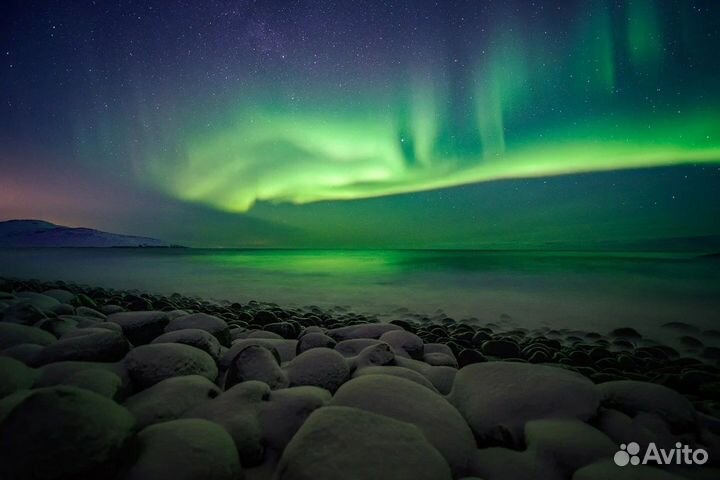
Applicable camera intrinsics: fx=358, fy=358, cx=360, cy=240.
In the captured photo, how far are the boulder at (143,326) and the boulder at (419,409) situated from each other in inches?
83.5

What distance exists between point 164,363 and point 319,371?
1.00m

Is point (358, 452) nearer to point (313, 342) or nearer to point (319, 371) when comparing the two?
point (319, 371)

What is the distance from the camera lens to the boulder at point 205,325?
11.2 feet

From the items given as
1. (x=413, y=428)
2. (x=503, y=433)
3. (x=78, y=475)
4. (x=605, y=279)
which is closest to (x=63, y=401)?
(x=78, y=475)

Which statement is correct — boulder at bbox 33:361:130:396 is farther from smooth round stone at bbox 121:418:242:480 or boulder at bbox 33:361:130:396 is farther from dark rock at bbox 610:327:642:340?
dark rock at bbox 610:327:642:340

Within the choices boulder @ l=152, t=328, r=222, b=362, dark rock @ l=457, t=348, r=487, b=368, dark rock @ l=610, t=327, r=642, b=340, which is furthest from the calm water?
boulder @ l=152, t=328, r=222, b=362

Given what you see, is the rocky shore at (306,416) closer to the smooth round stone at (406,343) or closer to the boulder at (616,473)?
the boulder at (616,473)

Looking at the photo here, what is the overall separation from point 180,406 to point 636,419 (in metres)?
2.63

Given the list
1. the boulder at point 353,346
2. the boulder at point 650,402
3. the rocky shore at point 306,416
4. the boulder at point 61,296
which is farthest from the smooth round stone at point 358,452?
the boulder at point 61,296

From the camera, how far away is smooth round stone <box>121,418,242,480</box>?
1346 millimetres

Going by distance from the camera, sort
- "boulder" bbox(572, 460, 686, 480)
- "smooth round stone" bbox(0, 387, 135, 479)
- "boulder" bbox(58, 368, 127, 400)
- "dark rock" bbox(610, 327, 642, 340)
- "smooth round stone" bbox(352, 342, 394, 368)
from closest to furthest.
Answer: "smooth round stone" bbox(0, 387, 135, 479), "boulder" bbox(572, 460, 686, 480), "boulder" bbox(58, 368, 127, 400), "smooth round stone" bbox(352, 342, 394, 368), "dark rock" bbox(610, 327, 642, 340)

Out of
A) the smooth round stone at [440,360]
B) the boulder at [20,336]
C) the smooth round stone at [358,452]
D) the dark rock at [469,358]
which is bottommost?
the dark rock at [469,358]

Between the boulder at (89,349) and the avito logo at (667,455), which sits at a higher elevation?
the boulder at (89,349)

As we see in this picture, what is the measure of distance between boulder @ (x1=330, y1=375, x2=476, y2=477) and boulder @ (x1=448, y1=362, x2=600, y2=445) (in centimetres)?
24
